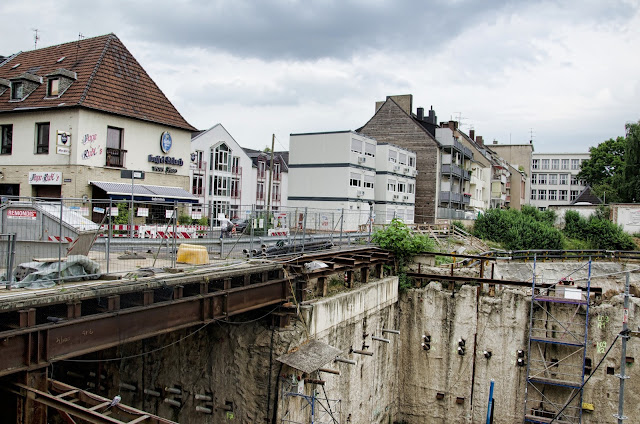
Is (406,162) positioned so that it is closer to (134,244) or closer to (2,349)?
(134,244)

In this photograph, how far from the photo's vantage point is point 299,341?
1322 centimetres

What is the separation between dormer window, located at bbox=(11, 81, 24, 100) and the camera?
2584cm

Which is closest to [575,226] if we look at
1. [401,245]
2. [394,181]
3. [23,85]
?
[394,181]

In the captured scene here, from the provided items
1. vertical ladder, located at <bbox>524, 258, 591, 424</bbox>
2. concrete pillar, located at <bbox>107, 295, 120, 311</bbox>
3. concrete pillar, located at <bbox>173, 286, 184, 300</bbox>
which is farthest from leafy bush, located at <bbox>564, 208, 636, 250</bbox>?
concrete pillar, located at <bbox>107, 295, 120, 311</bbox>

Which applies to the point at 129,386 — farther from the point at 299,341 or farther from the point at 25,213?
the point at 25,213

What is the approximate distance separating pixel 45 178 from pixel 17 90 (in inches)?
220

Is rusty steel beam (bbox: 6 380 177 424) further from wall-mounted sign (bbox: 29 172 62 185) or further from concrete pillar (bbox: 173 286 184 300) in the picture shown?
wall-mounted sign (bbox: 29 172 62 185)

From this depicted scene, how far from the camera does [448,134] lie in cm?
4981

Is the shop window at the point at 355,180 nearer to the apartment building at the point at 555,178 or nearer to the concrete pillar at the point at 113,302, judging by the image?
the concrete pillar at the point at 113,302

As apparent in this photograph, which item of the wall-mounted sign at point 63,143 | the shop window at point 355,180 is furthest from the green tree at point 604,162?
the wall-mounted sign at point 63,143

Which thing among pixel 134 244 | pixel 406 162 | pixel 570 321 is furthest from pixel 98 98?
pixel 406 162

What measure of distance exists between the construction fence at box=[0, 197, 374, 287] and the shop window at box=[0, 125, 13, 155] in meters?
13.1

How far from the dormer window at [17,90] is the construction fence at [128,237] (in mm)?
14110

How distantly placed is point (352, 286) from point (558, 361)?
847cm
